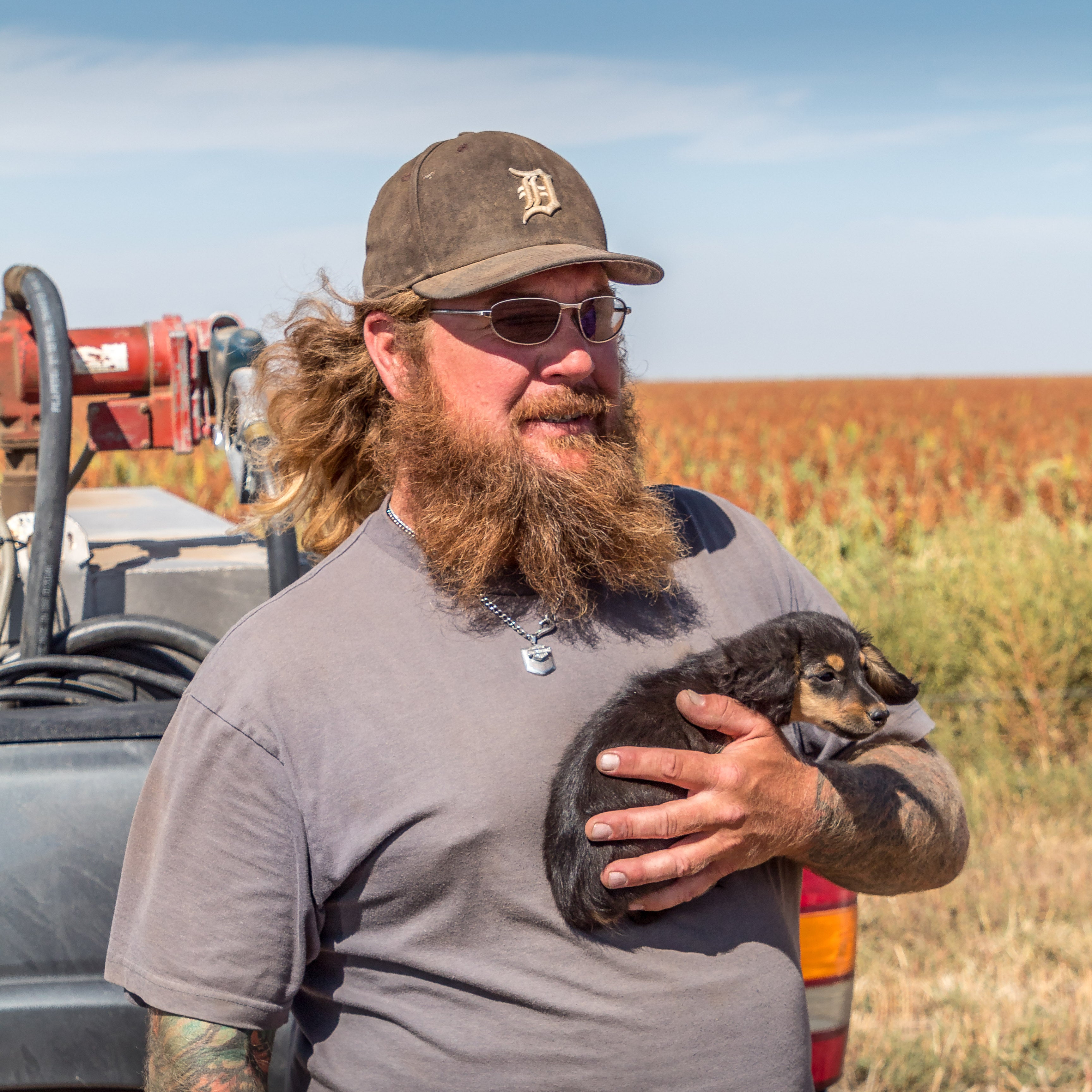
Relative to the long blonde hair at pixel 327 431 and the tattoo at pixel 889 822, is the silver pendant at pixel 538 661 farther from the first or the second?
the long blonde hair at pixel 327 431

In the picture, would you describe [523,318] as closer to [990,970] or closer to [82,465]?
[82,465]

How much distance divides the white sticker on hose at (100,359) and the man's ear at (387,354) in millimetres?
977

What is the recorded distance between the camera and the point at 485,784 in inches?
67.1

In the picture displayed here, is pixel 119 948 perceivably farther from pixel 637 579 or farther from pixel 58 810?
pixel 637 579

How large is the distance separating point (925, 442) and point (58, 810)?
63.2 ft

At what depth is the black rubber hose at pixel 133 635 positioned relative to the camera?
8.09 feet

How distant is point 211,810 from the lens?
165 centimetres

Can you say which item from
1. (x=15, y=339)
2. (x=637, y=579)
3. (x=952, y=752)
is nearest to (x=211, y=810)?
(x=637, y=579)

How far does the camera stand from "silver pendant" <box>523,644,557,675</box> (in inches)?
71.5

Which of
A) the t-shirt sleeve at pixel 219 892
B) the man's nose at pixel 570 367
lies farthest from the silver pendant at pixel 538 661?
the man's nose at pixel 570 367

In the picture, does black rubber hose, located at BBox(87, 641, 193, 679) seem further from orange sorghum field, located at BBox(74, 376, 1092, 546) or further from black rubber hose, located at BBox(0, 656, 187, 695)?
orange sorghum field, located at BBox(74, 376, 1092, 546)

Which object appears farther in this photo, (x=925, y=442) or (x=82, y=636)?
(x=925, y=442)

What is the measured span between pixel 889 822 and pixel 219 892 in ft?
3.77

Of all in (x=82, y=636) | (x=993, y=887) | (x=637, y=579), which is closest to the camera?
(x=637, y=579)
